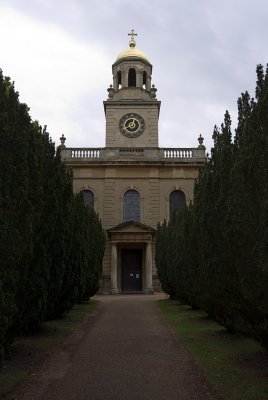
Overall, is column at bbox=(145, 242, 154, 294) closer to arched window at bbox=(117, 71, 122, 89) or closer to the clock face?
the clock face

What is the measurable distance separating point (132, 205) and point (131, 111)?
343 inches

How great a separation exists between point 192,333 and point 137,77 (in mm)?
31856

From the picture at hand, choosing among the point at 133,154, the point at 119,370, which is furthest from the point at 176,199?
the point at 119,370

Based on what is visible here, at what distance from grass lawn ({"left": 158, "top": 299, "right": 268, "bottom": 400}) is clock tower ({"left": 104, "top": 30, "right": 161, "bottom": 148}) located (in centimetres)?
2699

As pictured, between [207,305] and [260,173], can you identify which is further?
[207,305]

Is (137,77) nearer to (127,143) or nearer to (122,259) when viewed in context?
(127,143)

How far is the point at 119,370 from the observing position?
9430 millimetres

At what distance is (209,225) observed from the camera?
11320 mm

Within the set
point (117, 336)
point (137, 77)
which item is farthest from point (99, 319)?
point (137, 77)

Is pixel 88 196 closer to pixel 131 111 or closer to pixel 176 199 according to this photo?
pixel 176 199

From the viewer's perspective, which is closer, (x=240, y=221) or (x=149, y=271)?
(x=240, y=221)

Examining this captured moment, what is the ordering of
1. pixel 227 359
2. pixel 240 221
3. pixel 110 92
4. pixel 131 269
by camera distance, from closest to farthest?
1. pixel 240 221
2. pixel 227 359
3. pixel 131 269
4. pixel 110 92

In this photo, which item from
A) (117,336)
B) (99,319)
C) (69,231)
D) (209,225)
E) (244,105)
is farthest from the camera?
(99,319)

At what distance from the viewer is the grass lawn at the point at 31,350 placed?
27.9ft
